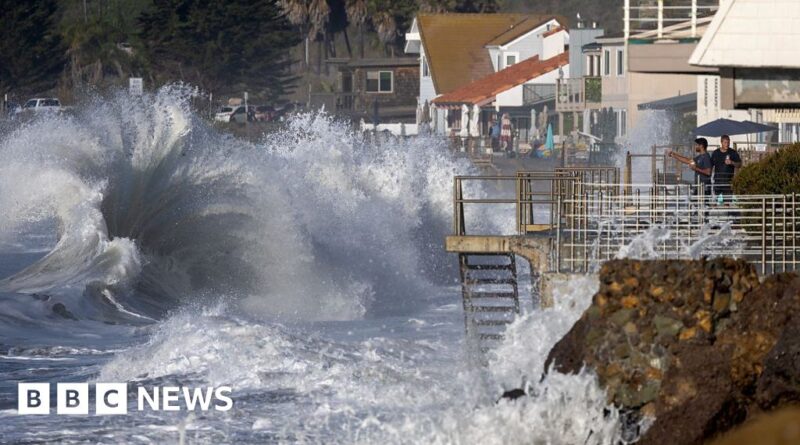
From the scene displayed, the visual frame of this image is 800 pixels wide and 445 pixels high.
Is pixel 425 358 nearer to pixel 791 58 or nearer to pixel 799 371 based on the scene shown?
pixel 791 58

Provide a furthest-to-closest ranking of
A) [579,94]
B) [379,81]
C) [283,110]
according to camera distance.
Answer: [379,81] → [283,110] → [579,94]

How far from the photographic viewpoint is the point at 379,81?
96750 mm

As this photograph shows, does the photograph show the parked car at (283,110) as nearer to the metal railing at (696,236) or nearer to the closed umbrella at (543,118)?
the closed umbrella at (543,118)

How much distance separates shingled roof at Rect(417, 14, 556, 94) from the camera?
91.3m

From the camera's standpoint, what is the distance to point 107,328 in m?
23.5

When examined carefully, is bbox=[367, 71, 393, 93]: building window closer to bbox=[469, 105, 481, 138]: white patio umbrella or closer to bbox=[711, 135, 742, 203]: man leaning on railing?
bbox=[469, 105, 481, 138]: white patio umbrella

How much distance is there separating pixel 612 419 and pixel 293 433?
321 cm

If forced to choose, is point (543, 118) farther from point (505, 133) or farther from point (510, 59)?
point (510, 59)

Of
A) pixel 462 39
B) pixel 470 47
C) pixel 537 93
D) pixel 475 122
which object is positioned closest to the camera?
pixel 537 93

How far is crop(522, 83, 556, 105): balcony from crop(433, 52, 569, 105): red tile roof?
0.48m

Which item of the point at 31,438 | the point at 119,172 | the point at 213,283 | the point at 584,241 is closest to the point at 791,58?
the point at 584,241

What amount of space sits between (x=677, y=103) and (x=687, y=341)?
43341mm

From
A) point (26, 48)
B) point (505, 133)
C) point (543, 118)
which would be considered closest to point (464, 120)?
point (543, 118)

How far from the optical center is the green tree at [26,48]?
301 ft
